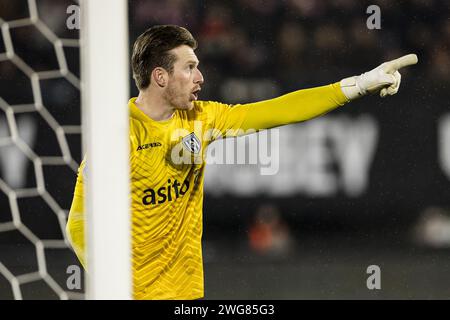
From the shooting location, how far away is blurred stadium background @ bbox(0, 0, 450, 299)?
4.63m

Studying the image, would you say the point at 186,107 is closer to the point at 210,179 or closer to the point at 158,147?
the point at 158,147

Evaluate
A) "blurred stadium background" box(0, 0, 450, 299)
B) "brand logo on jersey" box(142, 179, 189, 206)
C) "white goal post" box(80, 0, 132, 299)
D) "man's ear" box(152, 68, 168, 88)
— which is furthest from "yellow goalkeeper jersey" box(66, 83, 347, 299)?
"blurred stadium background" box(0, 0, 450, 299)

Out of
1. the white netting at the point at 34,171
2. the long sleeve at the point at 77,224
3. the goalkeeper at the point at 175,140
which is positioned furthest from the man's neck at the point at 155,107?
the white netting at the point at 34,171

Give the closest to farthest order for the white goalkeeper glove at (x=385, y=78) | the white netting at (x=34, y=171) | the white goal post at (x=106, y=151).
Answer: the white goal post at (x=106, y=151)
the white goalkeeper glove at (x=385, y=78)
the white netting at (x=34, y=171)

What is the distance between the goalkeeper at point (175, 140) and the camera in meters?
2.70

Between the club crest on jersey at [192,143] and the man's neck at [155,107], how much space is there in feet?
0.31

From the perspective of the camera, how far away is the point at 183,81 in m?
2.82

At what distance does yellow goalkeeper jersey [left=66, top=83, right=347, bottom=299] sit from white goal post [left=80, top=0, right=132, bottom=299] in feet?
3.04

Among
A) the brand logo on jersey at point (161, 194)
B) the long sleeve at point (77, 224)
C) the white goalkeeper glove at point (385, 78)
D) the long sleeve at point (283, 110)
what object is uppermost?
the white goalkeeper glove at point (385, 78)

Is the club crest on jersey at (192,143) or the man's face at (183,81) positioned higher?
→ the man's face at (183,81)

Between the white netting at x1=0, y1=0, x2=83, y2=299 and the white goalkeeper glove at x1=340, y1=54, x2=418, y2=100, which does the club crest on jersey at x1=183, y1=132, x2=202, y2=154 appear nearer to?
the white goalkeeper glove at x1=340, y1=54, x2=418, y2=100

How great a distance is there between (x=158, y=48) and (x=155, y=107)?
209 millimetres

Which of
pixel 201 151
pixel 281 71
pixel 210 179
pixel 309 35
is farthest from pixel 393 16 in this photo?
pixel 201 151

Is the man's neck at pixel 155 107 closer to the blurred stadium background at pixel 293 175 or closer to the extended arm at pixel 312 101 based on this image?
the extended arm at pixel 312 101
